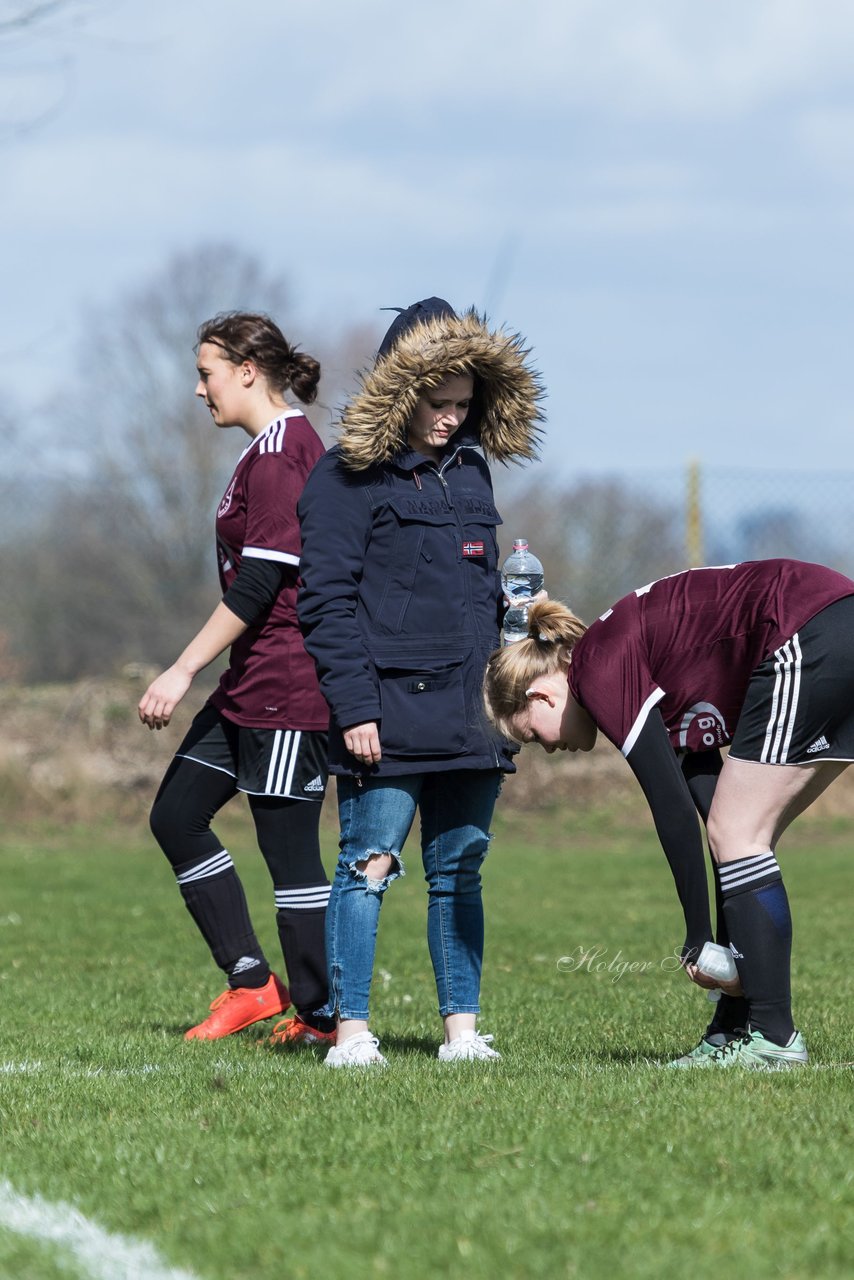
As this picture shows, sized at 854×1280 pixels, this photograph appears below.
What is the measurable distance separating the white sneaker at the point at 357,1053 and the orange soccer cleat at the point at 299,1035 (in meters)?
0.60

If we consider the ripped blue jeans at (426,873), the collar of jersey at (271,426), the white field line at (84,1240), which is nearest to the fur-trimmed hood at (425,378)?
the collar of jersey at (271,426)

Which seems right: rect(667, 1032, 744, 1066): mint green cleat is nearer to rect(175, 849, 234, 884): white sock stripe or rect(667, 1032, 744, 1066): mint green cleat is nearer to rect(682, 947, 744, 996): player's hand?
rect(682, 947, 744, 996): player's hand

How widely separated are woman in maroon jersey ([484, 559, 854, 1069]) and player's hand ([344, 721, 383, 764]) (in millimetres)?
349

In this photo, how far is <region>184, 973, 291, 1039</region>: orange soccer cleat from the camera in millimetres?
5586

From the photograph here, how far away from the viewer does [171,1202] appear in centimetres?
316

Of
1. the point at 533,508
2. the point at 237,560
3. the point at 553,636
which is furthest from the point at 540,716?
the point at 533,508

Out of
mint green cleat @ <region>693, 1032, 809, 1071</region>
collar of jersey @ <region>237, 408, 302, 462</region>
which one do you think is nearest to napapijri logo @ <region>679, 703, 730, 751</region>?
mint green cleat @ <region>693, 1032, 809, 1071</region>

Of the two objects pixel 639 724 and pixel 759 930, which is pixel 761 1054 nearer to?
pixel 759 930

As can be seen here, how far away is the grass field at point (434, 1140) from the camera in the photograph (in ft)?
9.27

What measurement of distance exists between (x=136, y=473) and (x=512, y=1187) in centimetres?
2402

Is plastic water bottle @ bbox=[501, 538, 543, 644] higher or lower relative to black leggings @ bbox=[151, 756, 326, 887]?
higher

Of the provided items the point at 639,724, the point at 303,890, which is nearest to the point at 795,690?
the point at 639,724

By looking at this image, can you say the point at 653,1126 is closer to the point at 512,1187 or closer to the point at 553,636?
the point at 512,1187

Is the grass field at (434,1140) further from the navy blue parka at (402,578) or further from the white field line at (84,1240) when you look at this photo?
the navy blue parka at (402,578)
